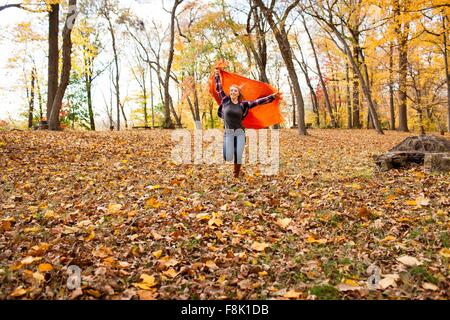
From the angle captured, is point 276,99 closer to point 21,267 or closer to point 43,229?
point 43,229

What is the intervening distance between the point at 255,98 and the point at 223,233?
5.72 meters

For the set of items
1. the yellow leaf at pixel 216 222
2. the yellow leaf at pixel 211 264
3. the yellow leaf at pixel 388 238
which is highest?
the yellow leaf at pixel 216 222

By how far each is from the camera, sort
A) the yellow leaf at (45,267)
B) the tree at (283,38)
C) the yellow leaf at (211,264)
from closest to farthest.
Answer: the yellow leaf at (45,267) → the yellow leaf at (211,264) → the tree at (283,38)

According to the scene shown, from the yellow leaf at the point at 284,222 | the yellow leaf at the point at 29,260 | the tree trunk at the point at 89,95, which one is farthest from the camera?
the tree trunk at the point at 89,95

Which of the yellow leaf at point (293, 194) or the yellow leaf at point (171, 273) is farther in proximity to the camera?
the yellow leaf at point (293, 194)

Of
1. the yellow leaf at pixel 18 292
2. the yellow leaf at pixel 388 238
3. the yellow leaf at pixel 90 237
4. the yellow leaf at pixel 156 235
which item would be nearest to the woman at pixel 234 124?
the yellow leaf at pixel 156 235

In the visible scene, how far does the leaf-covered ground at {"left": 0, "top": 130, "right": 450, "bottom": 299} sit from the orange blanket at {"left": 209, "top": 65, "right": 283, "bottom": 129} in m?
1.57

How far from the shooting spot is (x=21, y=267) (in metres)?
3.77

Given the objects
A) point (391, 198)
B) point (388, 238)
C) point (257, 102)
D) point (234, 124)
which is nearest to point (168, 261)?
point (388, 238)

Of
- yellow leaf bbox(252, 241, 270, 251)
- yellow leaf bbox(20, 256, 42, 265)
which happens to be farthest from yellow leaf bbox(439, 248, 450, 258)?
yellow leaf bbox(20, 256, 42, 265)

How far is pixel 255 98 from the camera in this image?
32.3 ft

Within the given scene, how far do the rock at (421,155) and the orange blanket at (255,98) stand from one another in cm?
295

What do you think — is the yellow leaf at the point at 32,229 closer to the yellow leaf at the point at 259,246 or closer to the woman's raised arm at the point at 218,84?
the yellow leaf at the point at 259,246

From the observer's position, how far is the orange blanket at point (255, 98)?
957cm
